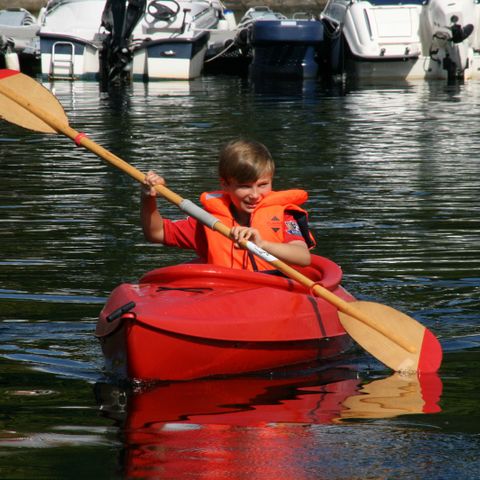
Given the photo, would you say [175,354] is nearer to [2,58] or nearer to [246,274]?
[246,274]

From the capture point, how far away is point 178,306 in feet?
17.8

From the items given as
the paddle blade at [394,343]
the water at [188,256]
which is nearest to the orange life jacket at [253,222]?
the paddle blade at [394,343]

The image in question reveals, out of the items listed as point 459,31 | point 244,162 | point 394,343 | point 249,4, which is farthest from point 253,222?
point 249,4

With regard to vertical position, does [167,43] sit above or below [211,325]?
below

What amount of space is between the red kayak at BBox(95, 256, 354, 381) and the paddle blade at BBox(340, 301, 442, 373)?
6.1 inches

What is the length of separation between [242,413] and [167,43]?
21.0 m

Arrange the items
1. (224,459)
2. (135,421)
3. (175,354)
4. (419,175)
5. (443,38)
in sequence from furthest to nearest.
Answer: (443,38)
(419,175)
(175,354)
(135,421)
(224,459)

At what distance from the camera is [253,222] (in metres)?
6.01

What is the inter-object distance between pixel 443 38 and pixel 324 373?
1923 centimetres

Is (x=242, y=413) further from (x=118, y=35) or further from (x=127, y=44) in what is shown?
(x=127, y=44)

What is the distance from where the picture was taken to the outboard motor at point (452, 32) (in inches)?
933

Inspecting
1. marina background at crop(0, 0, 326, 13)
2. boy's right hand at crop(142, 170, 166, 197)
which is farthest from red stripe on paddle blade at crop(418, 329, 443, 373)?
marina background at crop(0, 0, 326, 13)

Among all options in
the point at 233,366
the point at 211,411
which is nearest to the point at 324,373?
the point at 233,366

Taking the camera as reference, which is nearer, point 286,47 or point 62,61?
point 62,61
